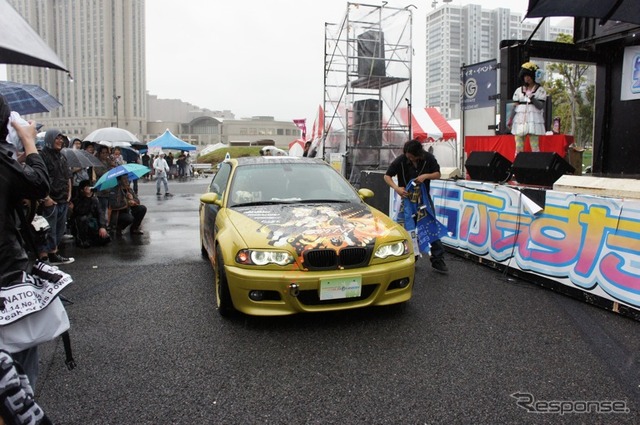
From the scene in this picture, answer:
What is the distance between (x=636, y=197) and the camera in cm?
439

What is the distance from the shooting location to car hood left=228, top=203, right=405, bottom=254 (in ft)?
13.5

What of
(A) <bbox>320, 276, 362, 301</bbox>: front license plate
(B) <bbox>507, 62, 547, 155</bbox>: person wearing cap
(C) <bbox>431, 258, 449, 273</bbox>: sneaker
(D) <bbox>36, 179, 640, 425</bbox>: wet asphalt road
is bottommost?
(D) <bbox>36, 179, 640, 425</bbox>: wet asphalt road

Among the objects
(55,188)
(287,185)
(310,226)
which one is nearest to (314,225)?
(310,226)

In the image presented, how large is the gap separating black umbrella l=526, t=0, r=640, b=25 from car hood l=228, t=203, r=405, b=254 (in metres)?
3.99

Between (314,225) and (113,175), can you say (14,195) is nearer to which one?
(314,225)

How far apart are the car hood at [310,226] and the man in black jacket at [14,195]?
6.60 feet

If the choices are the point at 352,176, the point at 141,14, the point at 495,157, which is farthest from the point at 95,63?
the point at 495,157

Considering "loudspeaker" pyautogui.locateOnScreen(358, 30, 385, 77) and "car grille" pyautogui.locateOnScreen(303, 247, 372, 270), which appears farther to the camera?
"loudspeaker" pyautogui.locateOnScreen(358, 30, 385, 77)

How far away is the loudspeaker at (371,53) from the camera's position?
15.4 metres

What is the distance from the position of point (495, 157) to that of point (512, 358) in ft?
13.0

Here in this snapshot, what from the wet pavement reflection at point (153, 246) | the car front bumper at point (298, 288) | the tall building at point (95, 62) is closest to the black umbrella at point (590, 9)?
the car front bumper at point (298, 288)

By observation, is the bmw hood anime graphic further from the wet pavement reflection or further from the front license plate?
the wet pavement reflection

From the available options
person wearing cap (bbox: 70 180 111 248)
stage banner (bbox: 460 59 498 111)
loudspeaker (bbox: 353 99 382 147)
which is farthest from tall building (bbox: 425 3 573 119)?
person wearing cap (bbox: 70 180 111 248)

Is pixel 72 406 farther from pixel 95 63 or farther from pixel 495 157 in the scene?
pixel 95 63
